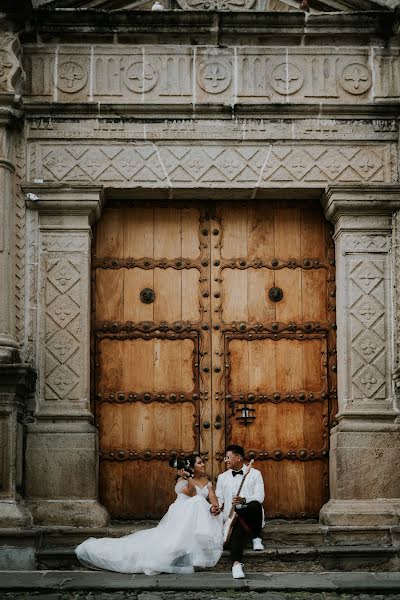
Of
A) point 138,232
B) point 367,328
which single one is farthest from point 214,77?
point 367,328

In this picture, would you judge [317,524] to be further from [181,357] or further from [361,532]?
[181,357]

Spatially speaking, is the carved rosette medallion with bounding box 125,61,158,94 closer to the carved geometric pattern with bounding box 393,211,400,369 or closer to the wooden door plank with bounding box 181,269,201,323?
the wooden door plank with bounding box 181,269,201,323

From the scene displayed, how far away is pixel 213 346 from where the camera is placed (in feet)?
33.4

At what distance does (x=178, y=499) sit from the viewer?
9.49 metres

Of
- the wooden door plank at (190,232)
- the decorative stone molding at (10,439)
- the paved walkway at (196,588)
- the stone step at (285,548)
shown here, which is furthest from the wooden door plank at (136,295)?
the paved walkway at (196,588)

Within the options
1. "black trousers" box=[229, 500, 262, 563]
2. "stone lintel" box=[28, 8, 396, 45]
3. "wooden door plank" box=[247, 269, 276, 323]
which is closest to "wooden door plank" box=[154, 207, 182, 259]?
"wooden door plank" box=[247, 269, 276, 323]

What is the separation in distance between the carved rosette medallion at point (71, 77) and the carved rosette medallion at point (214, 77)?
1.01 meters

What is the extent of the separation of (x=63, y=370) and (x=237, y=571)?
2.33 meters

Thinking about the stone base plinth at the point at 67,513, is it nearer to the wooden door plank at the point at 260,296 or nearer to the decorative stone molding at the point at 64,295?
the decorative stone molding at the point at 64,295

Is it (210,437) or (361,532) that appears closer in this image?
(361,532)

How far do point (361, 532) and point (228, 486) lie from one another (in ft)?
3.69

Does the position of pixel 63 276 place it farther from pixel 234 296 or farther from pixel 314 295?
pixel 314 295

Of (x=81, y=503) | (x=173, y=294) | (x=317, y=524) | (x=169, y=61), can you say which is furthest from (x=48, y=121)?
(x=317, y=524)

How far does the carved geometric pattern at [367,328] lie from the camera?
32.3 feet
